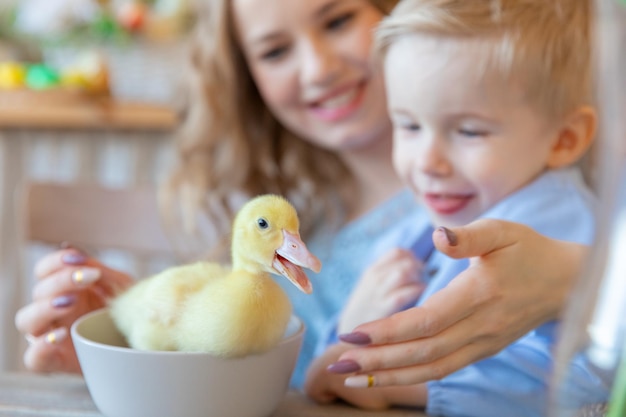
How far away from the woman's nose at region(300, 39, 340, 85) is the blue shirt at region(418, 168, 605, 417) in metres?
Result: 0.37

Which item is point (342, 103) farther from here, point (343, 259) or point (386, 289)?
point (386, 289)

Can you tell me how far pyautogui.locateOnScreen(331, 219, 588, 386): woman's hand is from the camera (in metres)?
0.50

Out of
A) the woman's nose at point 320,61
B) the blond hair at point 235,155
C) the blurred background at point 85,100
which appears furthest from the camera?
the blurred background at point 85,100

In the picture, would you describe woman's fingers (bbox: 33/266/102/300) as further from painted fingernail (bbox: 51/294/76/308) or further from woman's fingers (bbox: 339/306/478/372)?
woman's fingers (bbox: 339/306/478/372)

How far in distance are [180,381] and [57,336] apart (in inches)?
9.6

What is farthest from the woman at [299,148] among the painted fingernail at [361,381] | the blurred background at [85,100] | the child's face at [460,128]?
the blurred background at [85,100]

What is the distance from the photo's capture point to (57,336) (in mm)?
656

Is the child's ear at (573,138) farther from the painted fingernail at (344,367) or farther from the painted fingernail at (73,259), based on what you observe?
the painted fingernail at (73,259)

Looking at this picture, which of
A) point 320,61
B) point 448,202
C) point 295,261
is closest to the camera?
point 295,261

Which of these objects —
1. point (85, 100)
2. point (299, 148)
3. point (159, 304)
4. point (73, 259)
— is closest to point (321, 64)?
point (299, 148)

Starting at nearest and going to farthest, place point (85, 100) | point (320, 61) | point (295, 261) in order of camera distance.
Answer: point (295, 261) → point (320, 61) → point (85, 100)

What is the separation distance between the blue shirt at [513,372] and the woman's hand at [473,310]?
0.14 ft

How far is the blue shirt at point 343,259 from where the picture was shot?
1.06m

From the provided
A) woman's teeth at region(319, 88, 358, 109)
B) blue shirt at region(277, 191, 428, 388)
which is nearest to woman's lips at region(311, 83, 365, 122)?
woman's teeth at region(319, 88, 358, 109)
